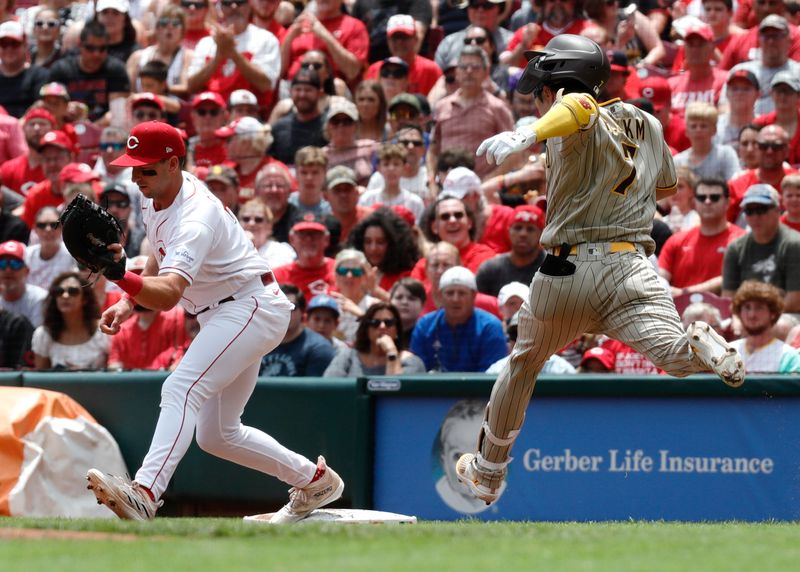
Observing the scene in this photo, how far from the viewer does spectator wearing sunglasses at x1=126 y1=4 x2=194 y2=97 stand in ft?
46.3

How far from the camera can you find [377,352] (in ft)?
29.0

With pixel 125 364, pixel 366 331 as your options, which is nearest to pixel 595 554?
pixel 366 331

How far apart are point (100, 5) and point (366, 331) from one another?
7.35m

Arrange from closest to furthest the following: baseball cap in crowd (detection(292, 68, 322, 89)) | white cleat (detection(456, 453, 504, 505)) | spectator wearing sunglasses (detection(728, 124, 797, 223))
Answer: white cleat (detection(456, 453, 504, 505)) < spectator wearing sunglasses (detection(728, 124, 797, 223)) < baseball cap in crowd (detection(292, 68, 322, 89))

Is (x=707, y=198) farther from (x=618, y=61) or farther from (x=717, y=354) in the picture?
(x=717, y=354)

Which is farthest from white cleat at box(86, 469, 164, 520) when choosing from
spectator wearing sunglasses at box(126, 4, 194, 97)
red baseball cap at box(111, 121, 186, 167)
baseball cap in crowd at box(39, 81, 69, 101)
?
spectator wearing sunglasses at box(126, 4, 194, 97)

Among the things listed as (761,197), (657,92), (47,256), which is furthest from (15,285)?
(761,197)

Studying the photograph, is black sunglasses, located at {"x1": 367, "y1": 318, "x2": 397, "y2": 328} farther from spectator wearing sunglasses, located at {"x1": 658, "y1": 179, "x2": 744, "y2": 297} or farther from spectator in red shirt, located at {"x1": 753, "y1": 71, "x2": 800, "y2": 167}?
spectator in red shirt, located at {"x1": 753, "y1": 71, "x2": 800, "y2": 167}

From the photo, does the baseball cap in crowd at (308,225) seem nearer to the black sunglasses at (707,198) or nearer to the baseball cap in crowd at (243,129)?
the baseball cap in crowd at (243,129)

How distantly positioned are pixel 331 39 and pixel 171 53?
6.48 ft

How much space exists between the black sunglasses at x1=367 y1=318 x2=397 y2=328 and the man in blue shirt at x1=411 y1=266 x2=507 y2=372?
35 cm

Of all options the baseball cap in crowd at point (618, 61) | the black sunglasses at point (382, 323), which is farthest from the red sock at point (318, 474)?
the baseball cap in crowd at point (618, 61)

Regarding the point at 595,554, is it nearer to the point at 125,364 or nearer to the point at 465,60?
the point at 125,364

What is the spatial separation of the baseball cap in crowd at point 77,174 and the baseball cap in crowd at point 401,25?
3204 millimetres
